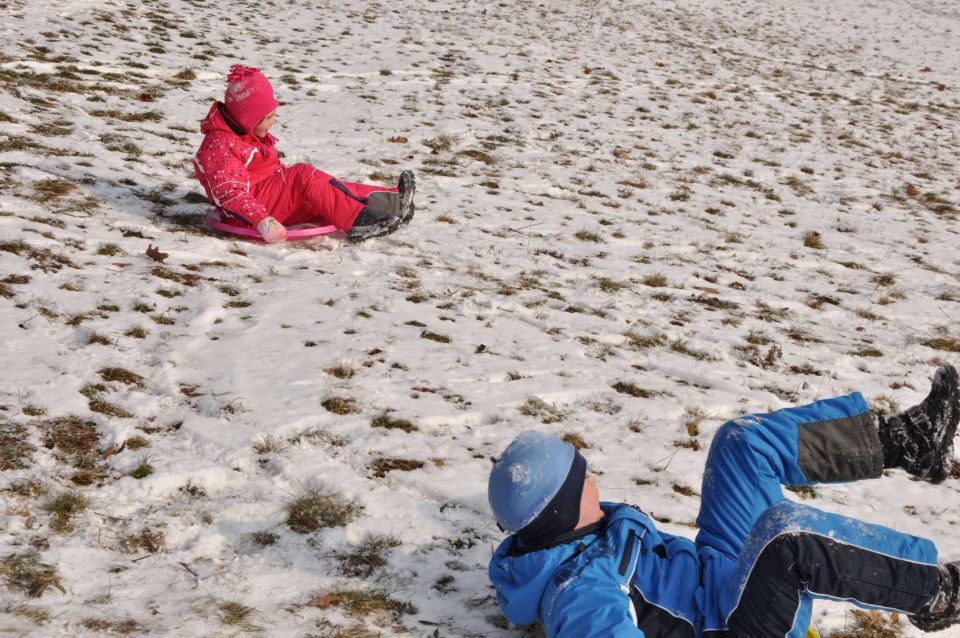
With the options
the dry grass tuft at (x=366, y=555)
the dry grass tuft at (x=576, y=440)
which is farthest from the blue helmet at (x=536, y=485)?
the dry grass tuft at (x=576, y=440)

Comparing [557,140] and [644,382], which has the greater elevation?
[557,140]

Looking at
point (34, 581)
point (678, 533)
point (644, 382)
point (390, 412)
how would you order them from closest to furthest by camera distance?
1. point (34, 581)
2. point (678, 533)
3. point (390, 412)
4. point (644, 382)

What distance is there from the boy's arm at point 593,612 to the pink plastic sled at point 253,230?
153 inches

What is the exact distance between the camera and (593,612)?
2273 mm

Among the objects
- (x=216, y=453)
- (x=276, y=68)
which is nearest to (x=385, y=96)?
(x=276, y=68)

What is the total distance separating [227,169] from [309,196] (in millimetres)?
624

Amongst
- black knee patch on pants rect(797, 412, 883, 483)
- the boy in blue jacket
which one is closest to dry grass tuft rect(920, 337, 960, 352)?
the boy in blue jacket

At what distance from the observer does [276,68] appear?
32.4 feet

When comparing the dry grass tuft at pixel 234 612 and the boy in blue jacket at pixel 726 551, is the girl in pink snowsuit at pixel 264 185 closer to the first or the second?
the dry grass tuft at pixel 234 612

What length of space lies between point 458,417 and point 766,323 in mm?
2580

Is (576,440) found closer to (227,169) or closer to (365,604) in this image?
(365,604)

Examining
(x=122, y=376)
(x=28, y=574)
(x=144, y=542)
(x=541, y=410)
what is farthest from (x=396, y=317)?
(x=28, y=574)

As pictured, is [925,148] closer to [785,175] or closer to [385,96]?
[785,175]

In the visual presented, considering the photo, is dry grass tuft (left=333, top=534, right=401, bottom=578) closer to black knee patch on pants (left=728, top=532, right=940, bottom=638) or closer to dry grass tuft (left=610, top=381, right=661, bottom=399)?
black knee patch on pants (left=728, top=532, right=940, bottom=638)
